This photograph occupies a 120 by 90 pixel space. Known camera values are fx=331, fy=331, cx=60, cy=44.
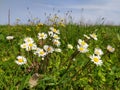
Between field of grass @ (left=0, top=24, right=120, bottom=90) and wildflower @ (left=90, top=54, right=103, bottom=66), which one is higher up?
wildflower @ (left=90, top=54, right=103, bottom=66)

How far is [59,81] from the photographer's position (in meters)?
3.90

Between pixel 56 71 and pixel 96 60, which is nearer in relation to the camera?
pixel 96 60

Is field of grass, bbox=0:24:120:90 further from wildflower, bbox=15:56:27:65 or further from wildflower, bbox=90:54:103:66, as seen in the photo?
wildflower, bbox=15:56:27:65

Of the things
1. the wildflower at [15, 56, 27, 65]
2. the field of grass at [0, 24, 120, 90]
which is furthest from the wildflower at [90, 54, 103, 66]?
the wildflower at [15, 56, 27, 65]

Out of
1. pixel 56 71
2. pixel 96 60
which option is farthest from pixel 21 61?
pixel 96 60

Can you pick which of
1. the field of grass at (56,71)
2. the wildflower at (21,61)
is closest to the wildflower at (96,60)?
the field of grass at (56,71)

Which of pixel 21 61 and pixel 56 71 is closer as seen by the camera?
pixel 21 61

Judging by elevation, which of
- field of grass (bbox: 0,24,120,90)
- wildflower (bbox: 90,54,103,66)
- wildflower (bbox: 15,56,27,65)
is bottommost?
field of grass (bbox: 0,24,120,90)

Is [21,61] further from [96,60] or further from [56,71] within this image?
[96,60]

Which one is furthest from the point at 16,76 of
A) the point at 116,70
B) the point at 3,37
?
the point at 3,37

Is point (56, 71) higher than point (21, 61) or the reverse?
the reverse

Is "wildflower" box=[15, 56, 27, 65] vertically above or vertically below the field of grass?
above

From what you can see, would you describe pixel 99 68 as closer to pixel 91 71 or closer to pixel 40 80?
pixel 91 71

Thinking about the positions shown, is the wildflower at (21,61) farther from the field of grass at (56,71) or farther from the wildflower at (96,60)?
the wildflower at (96,60)
